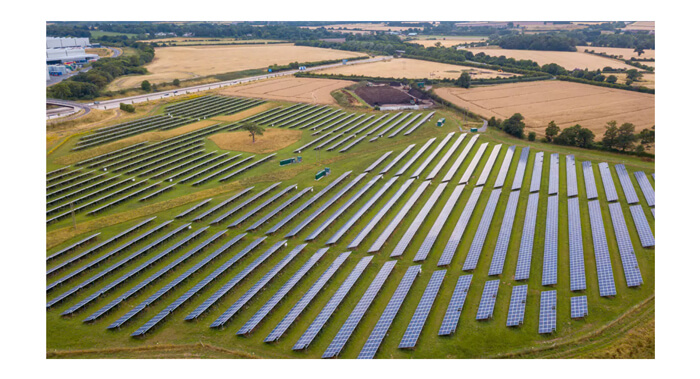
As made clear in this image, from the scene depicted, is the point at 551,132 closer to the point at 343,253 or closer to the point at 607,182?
the point at 607,182

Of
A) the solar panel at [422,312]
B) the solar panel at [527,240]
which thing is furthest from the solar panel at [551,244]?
the solar panel at [422,312]

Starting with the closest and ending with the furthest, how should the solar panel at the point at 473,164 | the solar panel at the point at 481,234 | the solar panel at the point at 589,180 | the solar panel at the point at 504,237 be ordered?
1. the solar panel at the point at 504,237
2. the solar panel at the point at 481,234
3. the solar panel at the point at 589,180
4. the solar panel at the point at 473,164

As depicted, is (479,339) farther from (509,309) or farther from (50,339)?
(50,339)

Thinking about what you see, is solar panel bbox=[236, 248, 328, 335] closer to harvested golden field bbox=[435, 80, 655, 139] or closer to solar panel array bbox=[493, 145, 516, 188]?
solar panel array bbox=[493, 145, 516, 188]

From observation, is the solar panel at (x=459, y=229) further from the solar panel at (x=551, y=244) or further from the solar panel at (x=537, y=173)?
the solar panel at (x=551, y=244)

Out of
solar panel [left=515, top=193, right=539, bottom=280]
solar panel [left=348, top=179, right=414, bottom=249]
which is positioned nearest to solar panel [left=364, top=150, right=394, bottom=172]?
solar panel [left=348, top=179, right=414, bottom=249]

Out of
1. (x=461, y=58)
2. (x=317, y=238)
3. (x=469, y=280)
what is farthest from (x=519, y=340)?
(x=461, y=58)

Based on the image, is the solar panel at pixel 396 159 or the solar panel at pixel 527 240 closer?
the solar panel at pixel 527 240
